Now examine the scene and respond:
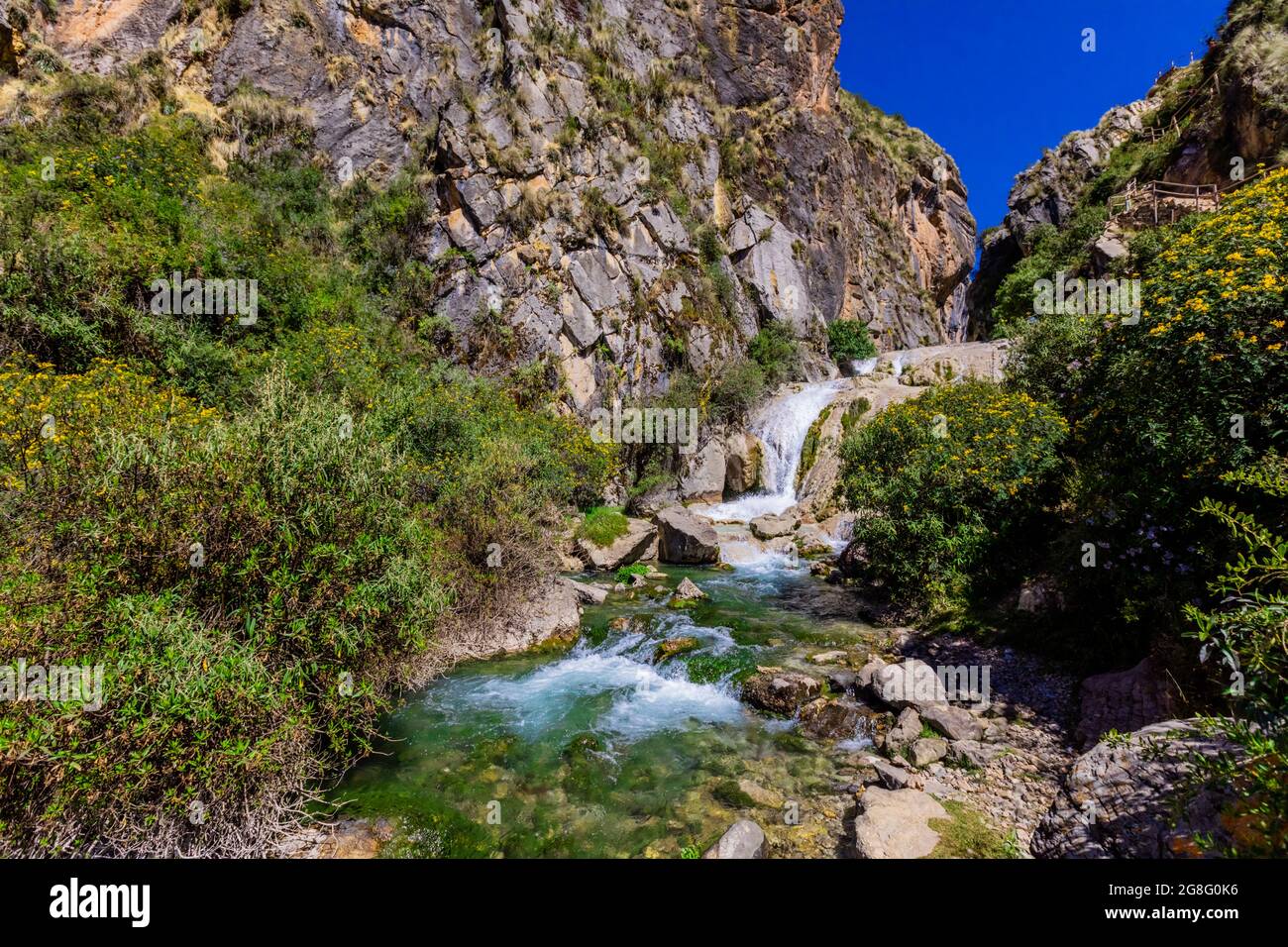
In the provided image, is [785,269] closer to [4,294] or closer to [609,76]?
[609,76]

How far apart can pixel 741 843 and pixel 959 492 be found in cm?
911

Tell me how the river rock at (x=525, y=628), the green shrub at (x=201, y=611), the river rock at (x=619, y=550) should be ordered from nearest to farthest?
the green shrub at (x=201, y=611), the river rock at (x=525, y=628), the river rock at (x=619, y=550)

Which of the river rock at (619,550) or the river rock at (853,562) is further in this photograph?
the river rock at (619,550)

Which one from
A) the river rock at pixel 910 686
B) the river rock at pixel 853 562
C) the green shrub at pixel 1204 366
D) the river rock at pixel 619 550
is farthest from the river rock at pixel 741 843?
the river rock at pixel 619 550

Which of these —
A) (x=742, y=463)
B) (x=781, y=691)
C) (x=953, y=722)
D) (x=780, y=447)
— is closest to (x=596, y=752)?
(x=781, y=691)

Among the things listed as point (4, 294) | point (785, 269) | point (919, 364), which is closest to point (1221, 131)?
point (919, 364)

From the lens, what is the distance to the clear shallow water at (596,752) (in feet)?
20.2

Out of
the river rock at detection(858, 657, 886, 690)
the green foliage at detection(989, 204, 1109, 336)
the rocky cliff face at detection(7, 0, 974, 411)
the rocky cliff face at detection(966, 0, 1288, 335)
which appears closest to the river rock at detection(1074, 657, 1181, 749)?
the river rock at detection(858, 657, 886, 690)

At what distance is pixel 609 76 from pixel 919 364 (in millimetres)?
25570

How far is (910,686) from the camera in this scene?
26.5ft

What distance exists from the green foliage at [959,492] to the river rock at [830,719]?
4.26 m

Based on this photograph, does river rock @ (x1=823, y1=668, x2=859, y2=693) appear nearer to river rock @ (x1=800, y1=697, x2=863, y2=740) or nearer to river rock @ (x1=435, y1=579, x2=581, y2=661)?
river rock @ (x1=800, y1=697, x2=863, y2=740)

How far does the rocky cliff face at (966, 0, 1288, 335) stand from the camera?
Result: 2164cm

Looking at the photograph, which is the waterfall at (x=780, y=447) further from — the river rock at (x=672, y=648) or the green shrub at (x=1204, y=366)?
the green shrub at (x=1204, y=366)
